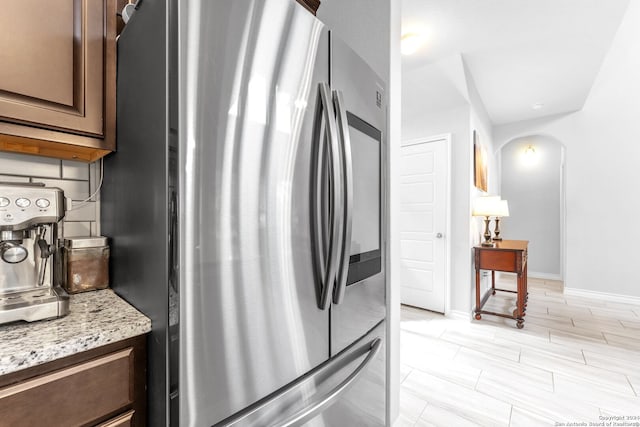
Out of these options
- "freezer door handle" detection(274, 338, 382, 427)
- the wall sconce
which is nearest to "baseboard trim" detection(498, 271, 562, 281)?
the wall sconce

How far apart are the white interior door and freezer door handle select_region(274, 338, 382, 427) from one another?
265 cm

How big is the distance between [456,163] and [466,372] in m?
2.18

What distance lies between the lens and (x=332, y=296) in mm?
976

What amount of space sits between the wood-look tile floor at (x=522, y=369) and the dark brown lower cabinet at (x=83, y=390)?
1561 millimetres

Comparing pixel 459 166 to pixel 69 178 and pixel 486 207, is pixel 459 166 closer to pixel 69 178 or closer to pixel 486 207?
pixel 486 207

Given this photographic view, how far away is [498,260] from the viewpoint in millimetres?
3311

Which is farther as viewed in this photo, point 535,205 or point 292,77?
point 535,205

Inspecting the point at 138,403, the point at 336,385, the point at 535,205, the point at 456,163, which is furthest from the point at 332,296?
the point at 535,205

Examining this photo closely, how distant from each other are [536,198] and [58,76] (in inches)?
273

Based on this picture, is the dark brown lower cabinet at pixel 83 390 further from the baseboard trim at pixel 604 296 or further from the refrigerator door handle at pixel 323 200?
the baseboard trim at pixel 604 296

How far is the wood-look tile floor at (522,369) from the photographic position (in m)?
1.83

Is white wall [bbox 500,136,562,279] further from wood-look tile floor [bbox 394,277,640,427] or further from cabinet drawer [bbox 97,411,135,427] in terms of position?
cabinet drawer [bbox 97,411,135,427]

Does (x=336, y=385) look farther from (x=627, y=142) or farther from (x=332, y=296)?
(x=627, y=142)

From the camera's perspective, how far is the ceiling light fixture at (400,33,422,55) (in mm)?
2584
